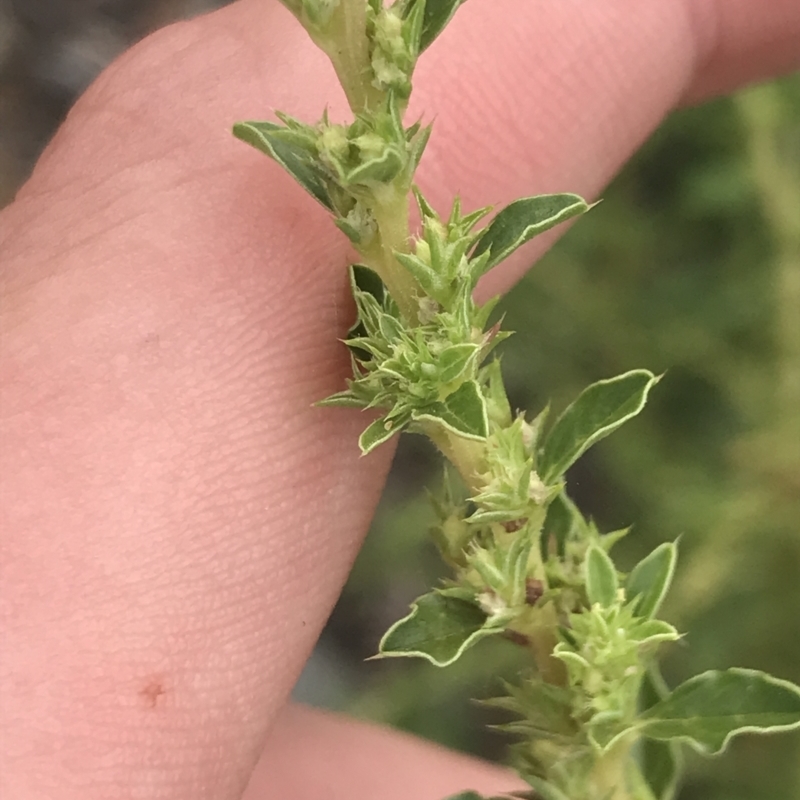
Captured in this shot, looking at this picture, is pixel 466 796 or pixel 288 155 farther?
pixel 466 796

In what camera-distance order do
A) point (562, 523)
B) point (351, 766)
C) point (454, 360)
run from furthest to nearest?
1. point (351, 766)
2. point (562, 523)
3. point (454, 360)

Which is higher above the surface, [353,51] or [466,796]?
[353,51]

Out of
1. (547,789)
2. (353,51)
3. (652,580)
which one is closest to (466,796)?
(547,789)

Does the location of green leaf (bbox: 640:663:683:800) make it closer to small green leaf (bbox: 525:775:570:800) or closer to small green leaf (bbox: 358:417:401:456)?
small green leaf (bbox: 525:775:570:800)

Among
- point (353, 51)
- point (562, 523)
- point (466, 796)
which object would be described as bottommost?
point (466, 796)

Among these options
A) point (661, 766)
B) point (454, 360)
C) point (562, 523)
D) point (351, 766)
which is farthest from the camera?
point (351, 766)

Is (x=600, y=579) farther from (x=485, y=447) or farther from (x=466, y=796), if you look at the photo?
(x=466, y=796)

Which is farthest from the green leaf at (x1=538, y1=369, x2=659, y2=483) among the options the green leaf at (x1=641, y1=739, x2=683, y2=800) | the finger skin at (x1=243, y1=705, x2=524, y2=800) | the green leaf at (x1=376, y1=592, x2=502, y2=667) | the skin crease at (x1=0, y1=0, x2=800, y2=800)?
the finger skin at (x1=243, y1=705, x2=524, y2=800)
